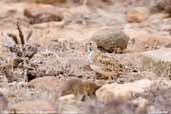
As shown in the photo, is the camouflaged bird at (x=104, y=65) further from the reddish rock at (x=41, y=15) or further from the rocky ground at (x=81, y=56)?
the reddish rock at (x=41, y=15)

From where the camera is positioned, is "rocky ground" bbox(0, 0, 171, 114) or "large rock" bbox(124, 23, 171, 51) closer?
"rocky ground" bbox(0, 0, 171, 114)

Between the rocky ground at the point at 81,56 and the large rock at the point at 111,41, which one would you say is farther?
the large rock at the point at 111,41

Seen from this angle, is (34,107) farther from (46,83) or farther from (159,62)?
(159,62)

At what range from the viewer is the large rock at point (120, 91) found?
150 inches

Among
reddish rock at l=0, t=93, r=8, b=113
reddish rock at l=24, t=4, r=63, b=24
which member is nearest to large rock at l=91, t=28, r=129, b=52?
reddish rock at l=24, t=4, r=63, b=24

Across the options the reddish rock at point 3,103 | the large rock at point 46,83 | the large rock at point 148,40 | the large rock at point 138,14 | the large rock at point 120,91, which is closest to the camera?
the reddish rock at point 3,103

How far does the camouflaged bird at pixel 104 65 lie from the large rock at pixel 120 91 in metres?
0.64

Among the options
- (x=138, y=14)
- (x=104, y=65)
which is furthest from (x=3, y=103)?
(x=138, y=14)

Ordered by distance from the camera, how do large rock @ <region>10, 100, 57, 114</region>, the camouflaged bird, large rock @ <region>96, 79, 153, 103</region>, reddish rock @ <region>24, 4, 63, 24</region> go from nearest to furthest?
large rock @ <region>10, 100, 57, 114</region>, large rock @ <region>96, 79, 153, 103</region>, the camouflaged bird, reddish rock @ <region>24, 4, 63, 24</region>

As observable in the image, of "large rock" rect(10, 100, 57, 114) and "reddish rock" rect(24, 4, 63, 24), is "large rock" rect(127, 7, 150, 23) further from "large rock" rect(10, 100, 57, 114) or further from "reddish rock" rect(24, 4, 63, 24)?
"large rock" rect(10, 100, 57, 114)

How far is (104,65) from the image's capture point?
204 inches

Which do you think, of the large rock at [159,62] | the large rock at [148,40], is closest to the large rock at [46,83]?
the large rock at [159,62]

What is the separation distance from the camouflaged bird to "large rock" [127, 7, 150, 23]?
9.21ft

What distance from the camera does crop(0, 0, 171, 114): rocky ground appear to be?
373 cm
